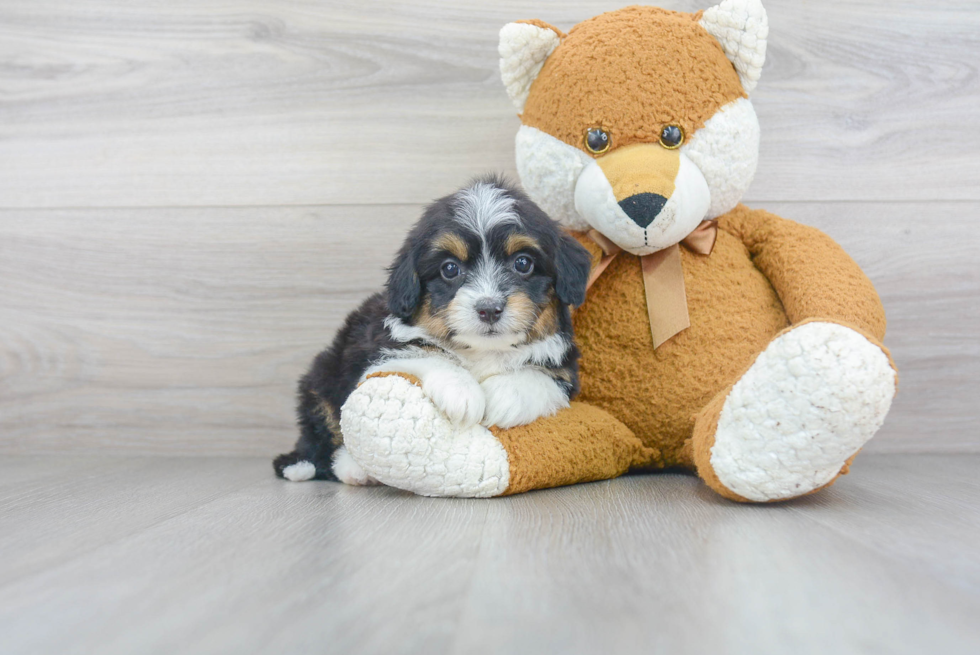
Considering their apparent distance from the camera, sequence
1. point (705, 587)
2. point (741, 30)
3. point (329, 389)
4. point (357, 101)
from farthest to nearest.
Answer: point (357, 101) → point (329, 389) → point (741, 30) → point (705, 587)

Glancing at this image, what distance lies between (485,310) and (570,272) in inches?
8.8

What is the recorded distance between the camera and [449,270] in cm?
145

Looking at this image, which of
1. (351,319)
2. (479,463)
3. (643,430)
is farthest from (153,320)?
(643,430)

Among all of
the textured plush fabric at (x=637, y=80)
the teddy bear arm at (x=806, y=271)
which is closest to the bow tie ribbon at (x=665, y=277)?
the teddy bear arm at (x=806, y=271)

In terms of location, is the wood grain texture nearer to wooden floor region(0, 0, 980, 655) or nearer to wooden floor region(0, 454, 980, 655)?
wooden floor region(0, 0, 980, 655)

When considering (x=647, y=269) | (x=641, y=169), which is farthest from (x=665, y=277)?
(x=641, y=169)

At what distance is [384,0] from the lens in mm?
2170

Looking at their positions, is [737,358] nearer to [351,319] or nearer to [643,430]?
[643,430]

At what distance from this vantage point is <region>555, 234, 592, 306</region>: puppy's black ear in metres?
1.48

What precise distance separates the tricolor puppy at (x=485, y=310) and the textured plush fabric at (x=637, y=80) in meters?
0.25

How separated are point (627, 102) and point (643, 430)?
28.1 inches

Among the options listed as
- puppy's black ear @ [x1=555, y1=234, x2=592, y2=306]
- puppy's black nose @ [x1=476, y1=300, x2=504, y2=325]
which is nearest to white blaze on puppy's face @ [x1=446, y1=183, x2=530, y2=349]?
puppy's black nose @ [x1=476, y1=300, x2=504, y2=325]

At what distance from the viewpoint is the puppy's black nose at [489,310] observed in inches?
53.7

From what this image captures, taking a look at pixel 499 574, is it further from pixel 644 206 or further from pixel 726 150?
pixel 726 150
